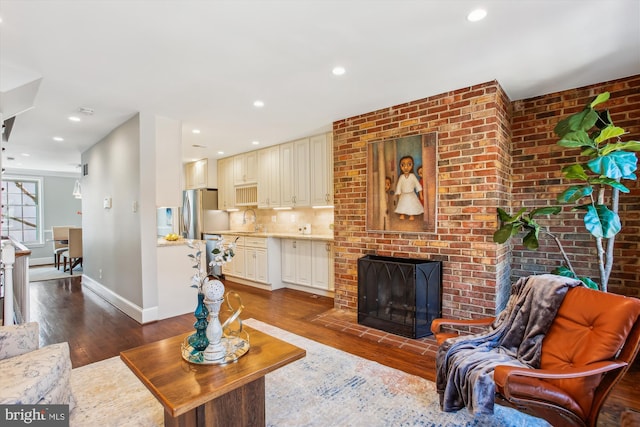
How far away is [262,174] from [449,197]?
11.5 ft

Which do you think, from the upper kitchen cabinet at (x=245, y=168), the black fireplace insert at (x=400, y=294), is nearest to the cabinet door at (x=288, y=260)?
the upper kitchen cabinet at (x=245, y=168)

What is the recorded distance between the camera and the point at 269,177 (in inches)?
219

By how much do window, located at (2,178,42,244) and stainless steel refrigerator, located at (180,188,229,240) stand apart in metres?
4.55

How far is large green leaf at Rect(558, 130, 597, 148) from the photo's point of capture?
7.68 ft

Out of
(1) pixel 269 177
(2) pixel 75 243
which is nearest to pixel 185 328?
(1) pixel 269 177

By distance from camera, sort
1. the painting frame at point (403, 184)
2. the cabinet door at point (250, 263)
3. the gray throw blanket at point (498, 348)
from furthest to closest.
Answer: the cabinet door at point (250, 263)
the painting frame at point (403, 184)
the gray throw blanket at point (498, 348)

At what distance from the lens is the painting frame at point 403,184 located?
128 inches

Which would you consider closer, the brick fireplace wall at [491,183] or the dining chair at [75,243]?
the brick fireplace wall at [491,183]

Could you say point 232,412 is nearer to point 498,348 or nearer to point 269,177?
point 498,348

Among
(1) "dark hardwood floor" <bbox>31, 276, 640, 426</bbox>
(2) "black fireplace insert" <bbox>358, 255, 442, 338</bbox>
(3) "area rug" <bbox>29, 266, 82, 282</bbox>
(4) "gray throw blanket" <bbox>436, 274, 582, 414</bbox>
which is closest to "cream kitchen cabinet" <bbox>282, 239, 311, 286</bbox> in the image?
(1) "dark hardwood floor" <bbox>31, 276, 640, 426</bbox>

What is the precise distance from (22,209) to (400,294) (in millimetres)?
9683

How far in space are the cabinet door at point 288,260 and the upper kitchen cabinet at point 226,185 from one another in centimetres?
176

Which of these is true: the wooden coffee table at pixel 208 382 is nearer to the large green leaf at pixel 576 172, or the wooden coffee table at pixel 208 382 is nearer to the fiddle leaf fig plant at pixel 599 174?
the fiddle leaf fig plant at pixel 599 174

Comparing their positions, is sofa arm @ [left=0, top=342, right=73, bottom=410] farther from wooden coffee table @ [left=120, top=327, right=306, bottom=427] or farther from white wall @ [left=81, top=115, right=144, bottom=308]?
white wall @ [left=81, top=115, right=144, bottom=308]
